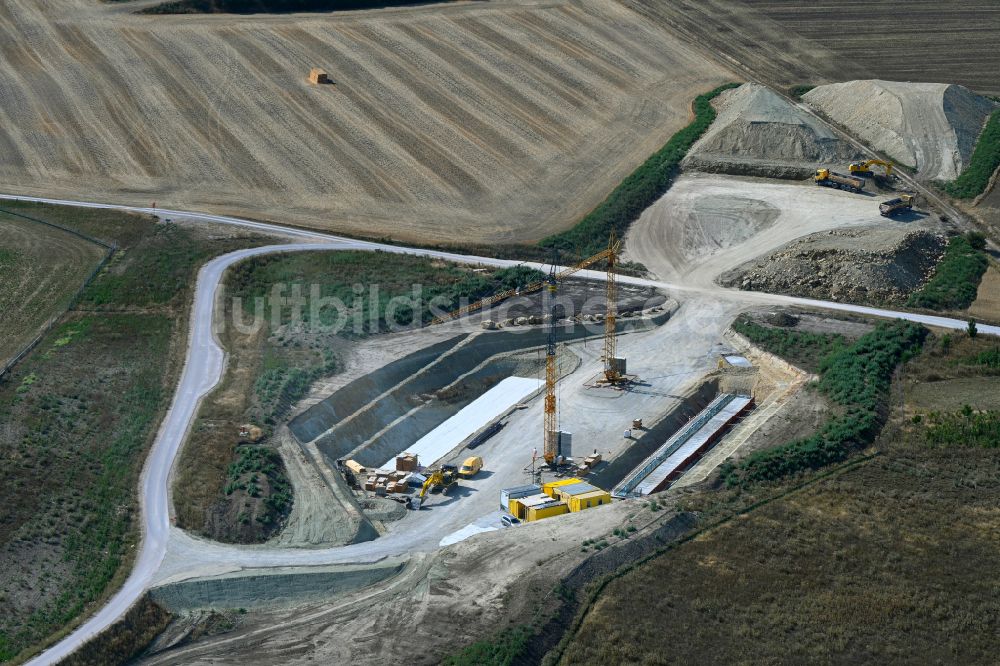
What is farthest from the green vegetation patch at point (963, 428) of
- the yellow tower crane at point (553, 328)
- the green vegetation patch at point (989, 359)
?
the yellow tower crane at point (553, 328)

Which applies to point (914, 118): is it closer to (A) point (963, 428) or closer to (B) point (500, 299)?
(B) point (500, 299)

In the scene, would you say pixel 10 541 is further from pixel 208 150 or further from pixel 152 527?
pixel 208 150

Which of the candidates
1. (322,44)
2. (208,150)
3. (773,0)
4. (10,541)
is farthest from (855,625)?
(773,0)

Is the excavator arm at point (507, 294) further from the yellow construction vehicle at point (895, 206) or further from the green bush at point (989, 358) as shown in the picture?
the green bush at point (989, 358)

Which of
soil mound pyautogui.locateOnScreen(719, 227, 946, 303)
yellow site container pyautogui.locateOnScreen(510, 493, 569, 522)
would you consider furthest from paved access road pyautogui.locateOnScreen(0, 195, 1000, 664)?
yellow site container pyautogui.locateOnScreen(510, 493, 569, 522)

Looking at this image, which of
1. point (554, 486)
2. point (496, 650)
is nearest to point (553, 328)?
point (554, 486)
